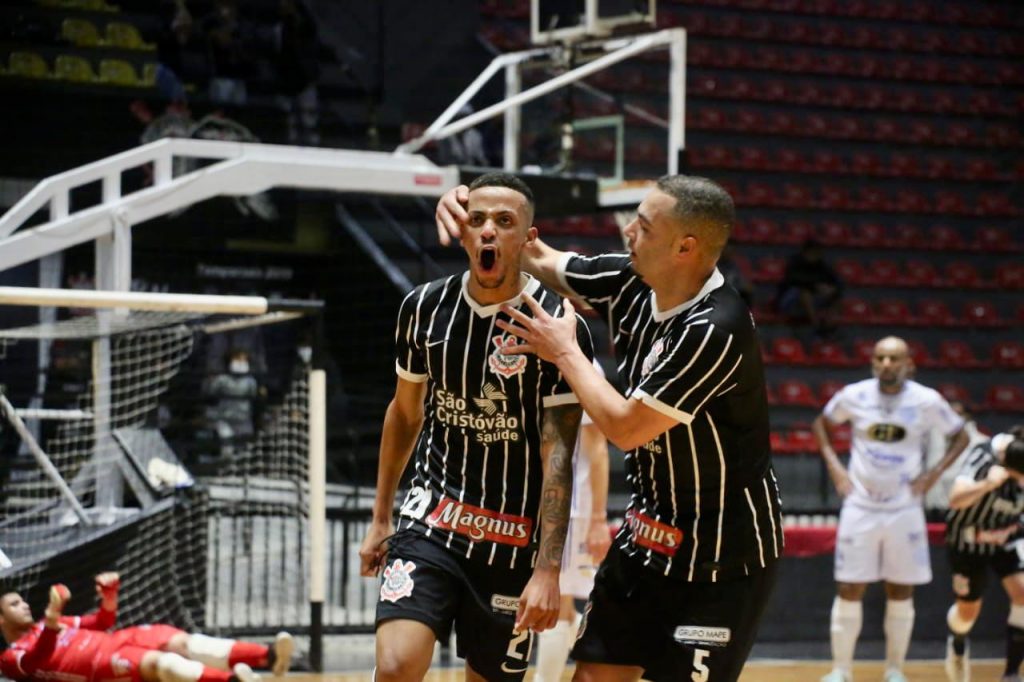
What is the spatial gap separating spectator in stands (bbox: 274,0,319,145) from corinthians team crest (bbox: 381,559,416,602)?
11.2 m

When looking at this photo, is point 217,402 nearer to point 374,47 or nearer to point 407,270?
point 407,270

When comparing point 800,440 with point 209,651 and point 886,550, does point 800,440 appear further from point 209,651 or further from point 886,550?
point 209,651

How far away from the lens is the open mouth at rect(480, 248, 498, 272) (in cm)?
429

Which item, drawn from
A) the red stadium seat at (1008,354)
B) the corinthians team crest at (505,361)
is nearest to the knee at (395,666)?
the corinthians team crest at (505,361)

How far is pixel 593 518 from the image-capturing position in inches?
264

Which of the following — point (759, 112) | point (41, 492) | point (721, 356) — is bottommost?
point (41, 492)

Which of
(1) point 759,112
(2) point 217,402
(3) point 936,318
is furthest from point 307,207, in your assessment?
(3) point 936,318

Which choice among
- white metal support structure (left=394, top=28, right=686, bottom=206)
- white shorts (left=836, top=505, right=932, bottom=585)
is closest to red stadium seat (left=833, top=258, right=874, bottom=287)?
white metal support structure (left=394, top=28, right=686, bottom=206)

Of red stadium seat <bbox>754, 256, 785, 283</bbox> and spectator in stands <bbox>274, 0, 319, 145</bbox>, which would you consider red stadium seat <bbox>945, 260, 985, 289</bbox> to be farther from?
spectator in stands <bbox>274, 0, 319, 145</bbox>

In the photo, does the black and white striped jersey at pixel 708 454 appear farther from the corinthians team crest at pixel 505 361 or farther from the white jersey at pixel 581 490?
the white jersey at pixel 581 490

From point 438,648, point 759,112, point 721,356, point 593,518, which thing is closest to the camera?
point 721,356

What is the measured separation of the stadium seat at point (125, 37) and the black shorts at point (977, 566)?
34.2ft

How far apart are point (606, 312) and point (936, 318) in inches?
527

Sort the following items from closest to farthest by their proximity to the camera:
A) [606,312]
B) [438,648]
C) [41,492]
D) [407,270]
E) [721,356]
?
[721,356]
[606,312]
[41,492]
[438,648]
[407,270]
